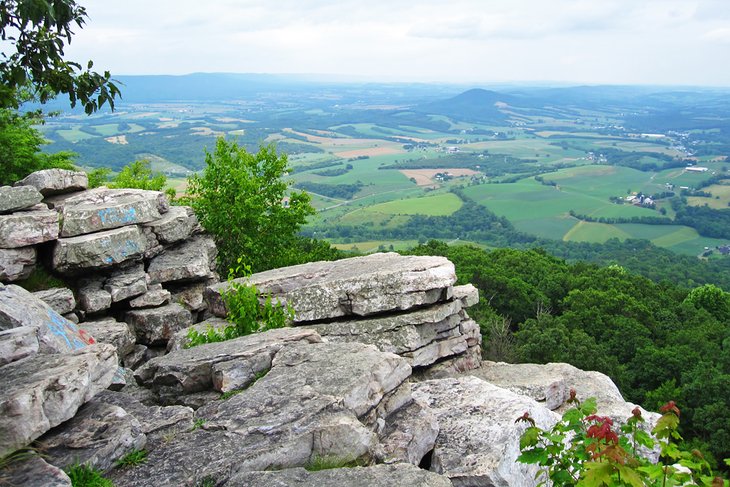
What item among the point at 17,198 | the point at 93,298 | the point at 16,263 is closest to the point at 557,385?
the point at 93,298

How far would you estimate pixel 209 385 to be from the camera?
36.2ft

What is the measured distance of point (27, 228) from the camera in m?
15.8

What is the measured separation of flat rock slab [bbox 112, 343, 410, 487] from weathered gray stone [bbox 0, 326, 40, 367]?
286 cm

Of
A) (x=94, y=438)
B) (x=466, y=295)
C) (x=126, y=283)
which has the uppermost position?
(x=94, y=438)

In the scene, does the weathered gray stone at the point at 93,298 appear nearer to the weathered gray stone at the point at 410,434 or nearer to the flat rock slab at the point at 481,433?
the flat rock slab at the point at 481,433

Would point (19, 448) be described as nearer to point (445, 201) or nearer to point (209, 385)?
point (209, 385)

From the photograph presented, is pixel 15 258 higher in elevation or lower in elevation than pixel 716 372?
higher

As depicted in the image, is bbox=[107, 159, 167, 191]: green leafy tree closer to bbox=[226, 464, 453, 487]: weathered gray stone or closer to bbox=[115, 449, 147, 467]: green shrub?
bbox=[115, 449, 147, 467]: green shrub

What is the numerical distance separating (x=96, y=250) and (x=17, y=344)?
24.6 ft

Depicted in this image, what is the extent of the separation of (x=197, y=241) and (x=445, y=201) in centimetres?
12286

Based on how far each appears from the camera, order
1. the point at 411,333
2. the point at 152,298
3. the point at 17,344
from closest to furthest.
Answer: the point at 17,344 < the point at 411,333 < the point at 152,298

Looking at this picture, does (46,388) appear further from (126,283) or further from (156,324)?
(126,283)

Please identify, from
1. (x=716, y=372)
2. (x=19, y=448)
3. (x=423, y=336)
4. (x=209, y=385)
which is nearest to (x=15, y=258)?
(x=209, y=385)

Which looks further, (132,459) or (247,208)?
(247,208)
